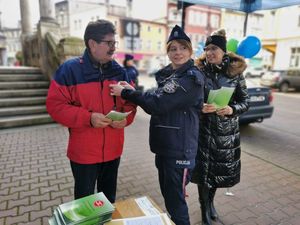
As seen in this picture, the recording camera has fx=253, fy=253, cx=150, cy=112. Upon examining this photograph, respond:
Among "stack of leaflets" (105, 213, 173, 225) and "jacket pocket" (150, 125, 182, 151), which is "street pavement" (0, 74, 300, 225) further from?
"stack of leaflets" (105, 213, 173, 225)

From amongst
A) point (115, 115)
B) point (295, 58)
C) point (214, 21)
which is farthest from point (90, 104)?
→ point (214, 21)

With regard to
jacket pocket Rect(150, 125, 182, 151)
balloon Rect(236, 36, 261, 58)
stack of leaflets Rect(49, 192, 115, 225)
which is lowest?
stack of leaflets Rect(49, 192, 115, 225)

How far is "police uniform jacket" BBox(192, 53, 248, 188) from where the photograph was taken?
2477 mm

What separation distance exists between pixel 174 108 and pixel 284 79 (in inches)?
672

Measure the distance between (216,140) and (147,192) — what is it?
4.62 ft

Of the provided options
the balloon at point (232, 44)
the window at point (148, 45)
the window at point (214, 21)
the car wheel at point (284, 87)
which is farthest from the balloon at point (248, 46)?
the window at point (214, 21)

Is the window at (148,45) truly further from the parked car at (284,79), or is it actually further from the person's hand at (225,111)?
the person's hand at (225,111)

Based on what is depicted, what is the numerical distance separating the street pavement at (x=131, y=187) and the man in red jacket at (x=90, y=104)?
118cm

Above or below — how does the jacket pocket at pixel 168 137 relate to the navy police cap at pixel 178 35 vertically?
below

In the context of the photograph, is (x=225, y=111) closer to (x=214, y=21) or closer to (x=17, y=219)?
(x=17, y=219)

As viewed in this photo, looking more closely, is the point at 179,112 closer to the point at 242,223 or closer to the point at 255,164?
the point at 242,223

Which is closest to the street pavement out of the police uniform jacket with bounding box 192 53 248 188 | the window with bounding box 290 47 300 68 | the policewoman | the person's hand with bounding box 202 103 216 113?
the police uniform jacket with bounding box 192 53 248 188

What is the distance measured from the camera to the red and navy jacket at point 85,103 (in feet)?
6.34

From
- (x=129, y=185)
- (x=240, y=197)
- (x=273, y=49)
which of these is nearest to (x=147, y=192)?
(x=129, y=185)
